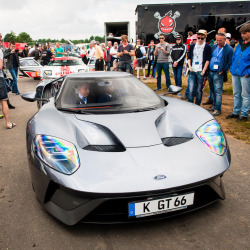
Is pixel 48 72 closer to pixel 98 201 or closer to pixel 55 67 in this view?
pixel 55 67

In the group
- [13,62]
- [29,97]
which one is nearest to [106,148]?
[29,97]

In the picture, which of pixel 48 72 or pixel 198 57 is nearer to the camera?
pixel 198 57

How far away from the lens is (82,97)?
2748mm

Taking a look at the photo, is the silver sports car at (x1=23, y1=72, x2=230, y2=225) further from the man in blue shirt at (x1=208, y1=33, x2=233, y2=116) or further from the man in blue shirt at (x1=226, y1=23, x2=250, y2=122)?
the man in blue shirt at (x1=208, y1=33, x2=233, y2=116)

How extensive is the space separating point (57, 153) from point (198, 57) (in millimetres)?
4366

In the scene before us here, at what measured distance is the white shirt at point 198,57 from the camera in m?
5.35

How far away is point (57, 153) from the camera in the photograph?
1.89 meters

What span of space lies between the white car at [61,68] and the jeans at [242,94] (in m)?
5.67

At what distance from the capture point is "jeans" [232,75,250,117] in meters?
4.66

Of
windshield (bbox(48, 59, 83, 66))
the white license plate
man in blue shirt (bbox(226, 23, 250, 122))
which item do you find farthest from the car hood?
windshield (bbox(48, 59, 83, 66))

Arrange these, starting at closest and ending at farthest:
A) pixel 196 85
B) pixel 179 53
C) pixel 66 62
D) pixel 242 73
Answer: pixel 242 73 → pixel 196 85 → pixel 179 53 → pixel 66 62

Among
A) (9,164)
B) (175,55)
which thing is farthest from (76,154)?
(175,55)

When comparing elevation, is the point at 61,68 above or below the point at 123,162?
below

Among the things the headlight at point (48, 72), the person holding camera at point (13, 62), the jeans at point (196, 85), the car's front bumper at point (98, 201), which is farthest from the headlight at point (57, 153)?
the headlight at point (48, 72)
